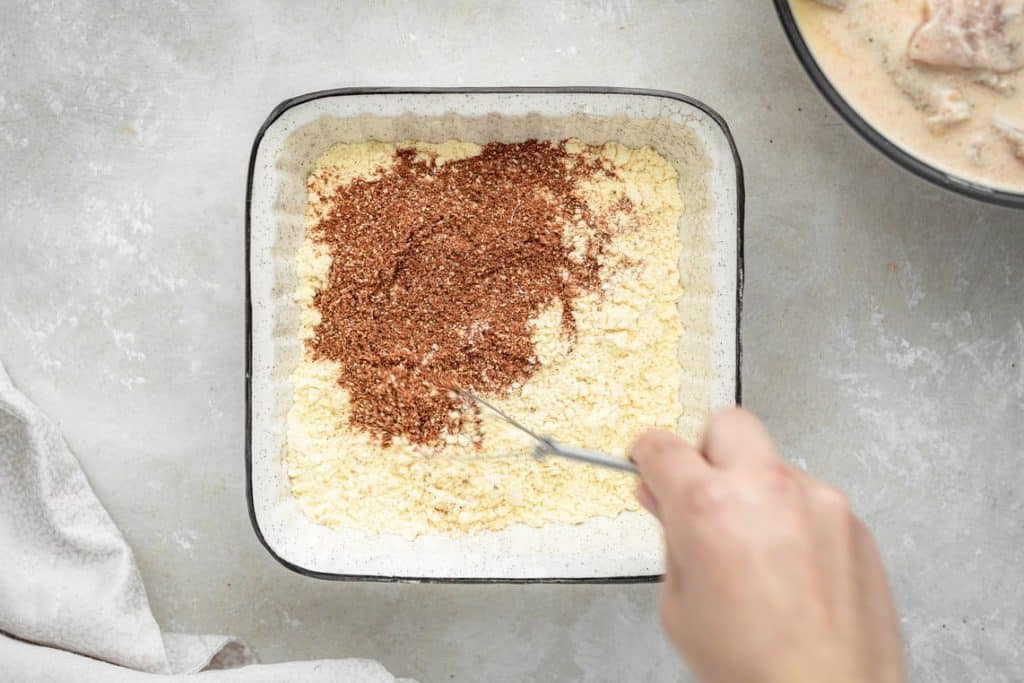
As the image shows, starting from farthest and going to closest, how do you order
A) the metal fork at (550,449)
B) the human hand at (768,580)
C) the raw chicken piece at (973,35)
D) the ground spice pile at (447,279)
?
the ground spice pile at (447,279)
the raw chicken piece at (973,35)
the metal fork at (550,449)
the human hand at (768,580)

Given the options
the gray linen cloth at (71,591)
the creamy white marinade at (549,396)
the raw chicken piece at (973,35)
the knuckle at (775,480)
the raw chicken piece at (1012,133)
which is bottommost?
the gray linen cloth at (71,591)

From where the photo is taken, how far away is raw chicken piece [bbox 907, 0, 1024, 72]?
3.71 feet

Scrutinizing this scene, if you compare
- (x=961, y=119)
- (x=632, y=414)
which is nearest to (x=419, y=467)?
(x=632, y=414)

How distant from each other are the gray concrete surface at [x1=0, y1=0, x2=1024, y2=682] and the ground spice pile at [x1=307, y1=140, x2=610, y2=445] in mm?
185

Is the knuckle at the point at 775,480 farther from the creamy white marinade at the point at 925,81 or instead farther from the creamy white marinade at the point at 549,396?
the creamy white marinade at the point at 925,81

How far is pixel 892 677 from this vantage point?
633mm

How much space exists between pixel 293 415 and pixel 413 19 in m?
0.61

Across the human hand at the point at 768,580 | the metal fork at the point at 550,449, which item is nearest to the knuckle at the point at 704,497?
the human hand at the point at 768,580

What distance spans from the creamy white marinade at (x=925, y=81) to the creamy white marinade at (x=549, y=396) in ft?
0.87

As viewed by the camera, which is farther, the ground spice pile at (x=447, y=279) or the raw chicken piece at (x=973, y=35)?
the ground spice pile at (x=447, y=279)

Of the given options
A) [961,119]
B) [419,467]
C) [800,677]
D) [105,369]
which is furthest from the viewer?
[105,369]

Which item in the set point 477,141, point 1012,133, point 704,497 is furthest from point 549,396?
point 1012,133

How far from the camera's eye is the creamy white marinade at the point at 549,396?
4.10 feet

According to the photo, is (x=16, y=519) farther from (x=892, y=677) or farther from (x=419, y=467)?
(x=892, y=677)
